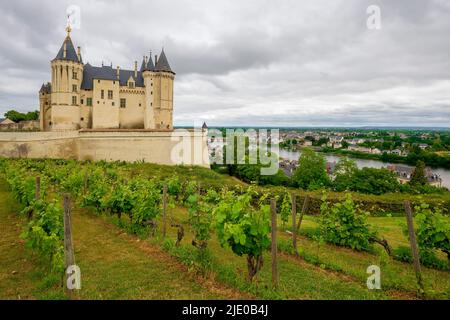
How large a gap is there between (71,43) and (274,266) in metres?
37.5

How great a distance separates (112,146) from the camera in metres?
34.5

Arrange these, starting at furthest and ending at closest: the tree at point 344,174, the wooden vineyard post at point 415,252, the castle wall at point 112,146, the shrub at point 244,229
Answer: the tree at point 344,174
the castle wall at point 112,146
the wooden vineyard post at point 415,252
the shrub at point 244,229

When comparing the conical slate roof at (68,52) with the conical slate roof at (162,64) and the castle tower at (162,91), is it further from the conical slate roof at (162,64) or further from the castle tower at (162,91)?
the conical slate roof at (162,64)

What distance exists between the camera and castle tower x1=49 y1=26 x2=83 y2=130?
33.5 metres

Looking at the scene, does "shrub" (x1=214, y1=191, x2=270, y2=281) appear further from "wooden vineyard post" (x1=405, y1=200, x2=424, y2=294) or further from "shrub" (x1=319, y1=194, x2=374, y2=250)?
"shrub" (x1=319, y1=194, x2=374, y2=250)

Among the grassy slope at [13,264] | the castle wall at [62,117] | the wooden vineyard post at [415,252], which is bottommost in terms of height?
the grassy slope at [13,264]

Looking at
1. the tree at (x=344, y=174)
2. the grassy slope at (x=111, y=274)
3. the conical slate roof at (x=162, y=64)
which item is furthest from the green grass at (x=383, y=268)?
the conical slate roof at (x=162, y=64)

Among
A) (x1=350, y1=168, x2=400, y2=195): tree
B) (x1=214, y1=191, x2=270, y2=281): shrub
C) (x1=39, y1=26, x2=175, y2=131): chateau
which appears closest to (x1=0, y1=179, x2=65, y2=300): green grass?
(x1=214, y1=191, x2=270, y2=281): shrub

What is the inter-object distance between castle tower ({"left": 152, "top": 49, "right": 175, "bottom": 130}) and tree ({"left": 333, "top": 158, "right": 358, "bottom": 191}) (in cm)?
2267

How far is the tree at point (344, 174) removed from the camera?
32.4 metres

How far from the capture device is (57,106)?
33.8 metres
